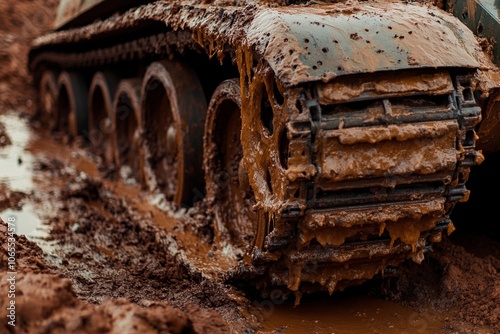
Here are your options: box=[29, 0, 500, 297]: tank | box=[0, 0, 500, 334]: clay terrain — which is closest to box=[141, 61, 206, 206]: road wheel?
box=[0, 0, 500, 334]: clay terrain

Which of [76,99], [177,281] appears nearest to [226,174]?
[177,281]

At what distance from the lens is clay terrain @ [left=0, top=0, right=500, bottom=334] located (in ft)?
8.13

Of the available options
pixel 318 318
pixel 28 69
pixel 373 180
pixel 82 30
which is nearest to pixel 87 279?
pixel 318 318

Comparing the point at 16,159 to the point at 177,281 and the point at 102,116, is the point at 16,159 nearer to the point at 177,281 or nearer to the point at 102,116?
the point at 102,116

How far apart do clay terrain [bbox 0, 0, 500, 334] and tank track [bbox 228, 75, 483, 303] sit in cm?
28

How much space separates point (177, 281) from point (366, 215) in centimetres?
127

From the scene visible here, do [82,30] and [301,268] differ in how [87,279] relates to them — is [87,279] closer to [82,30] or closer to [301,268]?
[301,268]

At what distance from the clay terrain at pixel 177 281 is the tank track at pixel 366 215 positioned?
275mm

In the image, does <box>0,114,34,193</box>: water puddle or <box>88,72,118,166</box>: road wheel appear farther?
<box>88,72,118,166</box>: road wheel

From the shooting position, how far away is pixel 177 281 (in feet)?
12.0

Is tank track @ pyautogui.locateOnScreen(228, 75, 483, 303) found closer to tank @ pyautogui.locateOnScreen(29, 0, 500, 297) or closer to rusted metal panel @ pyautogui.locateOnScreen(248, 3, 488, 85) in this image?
tank @ pyautogui.locateOnScreen(29, 0, 500, 297)

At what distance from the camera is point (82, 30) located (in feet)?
21.3

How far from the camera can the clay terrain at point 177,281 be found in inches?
97.6

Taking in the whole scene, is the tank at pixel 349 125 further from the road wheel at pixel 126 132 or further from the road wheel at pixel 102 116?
the road wheel at pixel 102 116
